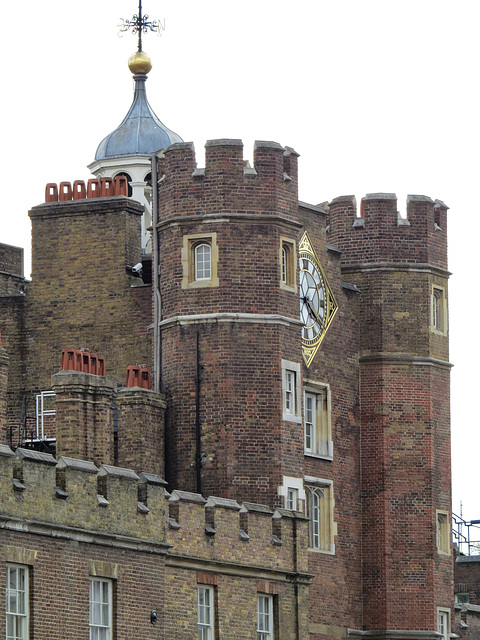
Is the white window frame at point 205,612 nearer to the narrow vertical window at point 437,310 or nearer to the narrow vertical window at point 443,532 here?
the narrow vertical window at point 443,532

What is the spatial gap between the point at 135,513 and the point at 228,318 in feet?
31.1

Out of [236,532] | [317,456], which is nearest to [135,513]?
[236,532]

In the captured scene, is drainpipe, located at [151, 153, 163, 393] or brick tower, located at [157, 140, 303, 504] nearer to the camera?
brick tower, located at [157, 140, 303, 504]

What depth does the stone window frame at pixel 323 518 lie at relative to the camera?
60750 mm

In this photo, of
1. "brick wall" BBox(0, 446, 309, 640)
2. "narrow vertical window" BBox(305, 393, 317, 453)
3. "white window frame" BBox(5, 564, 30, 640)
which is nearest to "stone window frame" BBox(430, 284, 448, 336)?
"narrow vertical window" BBox(305, 393, 317, 453)

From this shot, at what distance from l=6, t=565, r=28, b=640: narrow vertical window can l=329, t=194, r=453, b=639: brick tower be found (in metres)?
18.4

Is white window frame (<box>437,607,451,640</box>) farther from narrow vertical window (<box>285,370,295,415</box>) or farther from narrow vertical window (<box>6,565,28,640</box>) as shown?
narrow vertical window (<box>6,565,28,640</box>)

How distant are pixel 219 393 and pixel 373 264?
29.2ft

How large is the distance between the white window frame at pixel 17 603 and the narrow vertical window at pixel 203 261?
14.1 m

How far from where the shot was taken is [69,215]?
62.7 metres

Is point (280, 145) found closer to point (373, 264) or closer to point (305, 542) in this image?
point (373, 264)

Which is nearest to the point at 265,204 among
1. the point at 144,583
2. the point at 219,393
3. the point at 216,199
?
the point at 216,199

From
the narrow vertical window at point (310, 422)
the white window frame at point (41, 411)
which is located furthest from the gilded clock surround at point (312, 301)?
the white window frame at point (41, 411)

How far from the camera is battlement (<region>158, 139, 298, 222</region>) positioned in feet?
190
